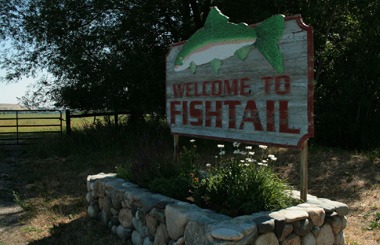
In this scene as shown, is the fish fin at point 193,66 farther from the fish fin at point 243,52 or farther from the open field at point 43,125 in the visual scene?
the open field at point 43,125

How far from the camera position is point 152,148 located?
18.7 ft

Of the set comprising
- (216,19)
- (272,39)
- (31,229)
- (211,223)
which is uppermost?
(216,19)

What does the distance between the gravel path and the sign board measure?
281 cm

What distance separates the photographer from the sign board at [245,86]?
4.07 metres

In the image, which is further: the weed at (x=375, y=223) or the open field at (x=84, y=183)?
the open field at (x=84, y=183)

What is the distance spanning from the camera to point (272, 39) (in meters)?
4.36

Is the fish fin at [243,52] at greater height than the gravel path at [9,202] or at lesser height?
greater

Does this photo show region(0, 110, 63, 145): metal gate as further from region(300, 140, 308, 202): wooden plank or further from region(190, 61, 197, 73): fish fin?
region(300, 140, 308, 202): wooden plank

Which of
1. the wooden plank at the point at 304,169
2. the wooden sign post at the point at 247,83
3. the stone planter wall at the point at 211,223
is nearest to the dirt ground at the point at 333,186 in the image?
the stone planter wall at the point at 211,223

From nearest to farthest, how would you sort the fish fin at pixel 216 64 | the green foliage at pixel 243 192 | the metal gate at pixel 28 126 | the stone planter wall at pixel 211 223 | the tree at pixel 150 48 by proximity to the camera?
the stone planter wall at pixel 211 223 < the green foliage at pixel 243 192 < the fish fin at pixel 216 64 < the tree at pixel 150 48 < the metal gate at pixel 28 126

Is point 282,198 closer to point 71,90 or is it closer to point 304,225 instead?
point 304,225

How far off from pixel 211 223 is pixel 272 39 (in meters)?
2.12

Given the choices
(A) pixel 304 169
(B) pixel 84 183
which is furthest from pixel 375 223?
(B) pixel 84 183

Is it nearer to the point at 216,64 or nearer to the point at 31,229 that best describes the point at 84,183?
the point at 31,229
